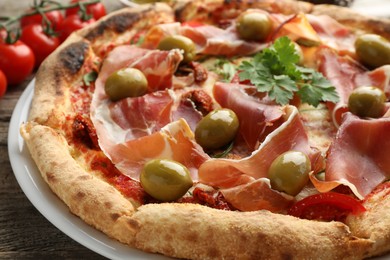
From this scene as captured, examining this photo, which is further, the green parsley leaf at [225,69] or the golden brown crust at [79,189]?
the green parsley leaf at [225,69]

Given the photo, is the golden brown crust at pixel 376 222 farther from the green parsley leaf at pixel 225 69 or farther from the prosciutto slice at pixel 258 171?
the green parsley leaf at pixel 225 69

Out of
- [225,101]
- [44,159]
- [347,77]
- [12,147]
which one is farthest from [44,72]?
[347,77]

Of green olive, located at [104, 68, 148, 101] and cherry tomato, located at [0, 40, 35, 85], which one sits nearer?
green olive, located at [104, 68, 148, 101]

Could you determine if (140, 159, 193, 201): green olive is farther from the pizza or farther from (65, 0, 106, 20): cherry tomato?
(65, 0, 106, 20): cherry tomato

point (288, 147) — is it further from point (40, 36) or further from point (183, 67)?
point (40, 36)

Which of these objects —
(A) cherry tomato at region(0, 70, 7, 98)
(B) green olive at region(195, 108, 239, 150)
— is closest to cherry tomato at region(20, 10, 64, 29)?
(A) cherry tomato at region(0, 70, 7, 98)

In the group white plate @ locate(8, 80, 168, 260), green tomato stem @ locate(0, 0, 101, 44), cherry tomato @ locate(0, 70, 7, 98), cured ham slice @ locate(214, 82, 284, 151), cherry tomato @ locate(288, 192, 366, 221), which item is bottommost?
cherry tomato @ locate(0, 70, 7, 98)

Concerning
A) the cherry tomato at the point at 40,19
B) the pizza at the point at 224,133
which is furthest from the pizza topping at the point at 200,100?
the cherry tomato at the point at 40,19

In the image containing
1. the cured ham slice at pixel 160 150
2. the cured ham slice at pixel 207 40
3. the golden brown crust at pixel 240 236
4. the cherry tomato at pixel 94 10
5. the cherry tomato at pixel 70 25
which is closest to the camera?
the golden brown crust at pixel 240 236

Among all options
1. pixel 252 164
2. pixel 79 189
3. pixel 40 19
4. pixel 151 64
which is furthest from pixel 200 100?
pixel 40 19
